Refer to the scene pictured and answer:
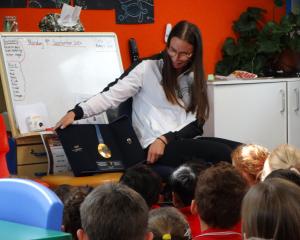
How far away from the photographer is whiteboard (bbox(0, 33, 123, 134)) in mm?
3443

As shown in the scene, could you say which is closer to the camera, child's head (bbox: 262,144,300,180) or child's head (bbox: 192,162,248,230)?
child's head (bbox: 192,162,248,230)

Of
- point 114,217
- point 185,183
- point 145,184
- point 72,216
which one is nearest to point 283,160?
point 185,183

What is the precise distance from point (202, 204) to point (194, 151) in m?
1.14

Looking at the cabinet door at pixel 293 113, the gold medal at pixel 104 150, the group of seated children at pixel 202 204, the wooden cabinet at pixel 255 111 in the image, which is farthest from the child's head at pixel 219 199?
the cabinet door at pixel 293 113

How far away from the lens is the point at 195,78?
3182 millimetres

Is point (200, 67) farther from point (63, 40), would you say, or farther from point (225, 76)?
point (225, 76)

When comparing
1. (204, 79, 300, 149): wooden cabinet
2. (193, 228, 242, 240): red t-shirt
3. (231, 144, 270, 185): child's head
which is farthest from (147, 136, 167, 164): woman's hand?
(204, 79, 300, 149): wooden cabinet

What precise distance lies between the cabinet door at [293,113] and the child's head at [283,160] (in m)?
2.92

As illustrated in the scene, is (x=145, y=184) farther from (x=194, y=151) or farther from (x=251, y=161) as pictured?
(x=194, y=151)

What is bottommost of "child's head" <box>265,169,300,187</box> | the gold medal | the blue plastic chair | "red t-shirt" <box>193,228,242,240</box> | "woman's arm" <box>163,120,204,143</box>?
the gold medal

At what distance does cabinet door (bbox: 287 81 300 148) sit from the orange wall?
2.37 feet

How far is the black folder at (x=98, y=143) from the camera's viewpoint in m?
3.06

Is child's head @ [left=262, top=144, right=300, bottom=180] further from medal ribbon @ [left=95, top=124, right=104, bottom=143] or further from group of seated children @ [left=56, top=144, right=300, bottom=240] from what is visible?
medal ribbon @ [left=95, top=124, right=104, bottom=143]

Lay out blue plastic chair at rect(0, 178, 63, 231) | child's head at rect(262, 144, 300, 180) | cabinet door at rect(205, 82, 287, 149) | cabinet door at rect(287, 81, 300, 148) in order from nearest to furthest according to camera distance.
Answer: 1. blue plastic chair at rect(0, 178, 63, 231)
2. child's head at rect(262, 144, 300, 180)
3. cabinet door at rect(205, 82, 287, 149)
4. cabinet door at rect(287, 81, 300, 148)
